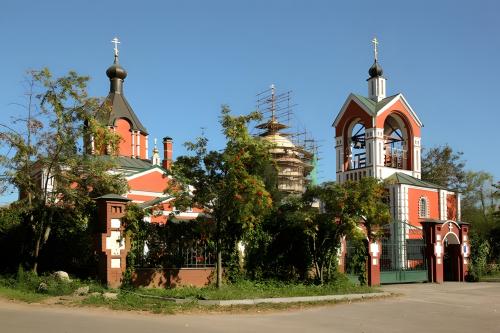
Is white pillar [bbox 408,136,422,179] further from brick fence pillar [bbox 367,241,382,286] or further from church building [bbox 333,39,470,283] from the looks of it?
brick fence pillar [bbox 367,241,382,286]

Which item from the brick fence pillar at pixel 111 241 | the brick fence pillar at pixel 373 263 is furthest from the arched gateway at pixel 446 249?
the brick fence pillar at pixel 111 241

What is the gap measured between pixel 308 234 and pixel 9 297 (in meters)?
10.3

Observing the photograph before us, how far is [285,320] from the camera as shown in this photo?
45.4ft

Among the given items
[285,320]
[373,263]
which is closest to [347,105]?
[373,263]

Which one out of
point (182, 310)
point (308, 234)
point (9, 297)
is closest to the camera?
point (182, 310)

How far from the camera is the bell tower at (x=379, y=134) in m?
42.1

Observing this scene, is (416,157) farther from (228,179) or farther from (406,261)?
(228,179)

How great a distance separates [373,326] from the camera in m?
13.2

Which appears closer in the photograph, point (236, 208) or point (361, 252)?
point (236, 208)

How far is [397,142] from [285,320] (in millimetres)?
33254

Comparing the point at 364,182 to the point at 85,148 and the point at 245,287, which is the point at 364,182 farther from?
the point at 85,148

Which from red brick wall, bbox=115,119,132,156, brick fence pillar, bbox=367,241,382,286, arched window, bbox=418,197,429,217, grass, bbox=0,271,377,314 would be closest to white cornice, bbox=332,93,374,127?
arched window, bbox=418,197,429,217

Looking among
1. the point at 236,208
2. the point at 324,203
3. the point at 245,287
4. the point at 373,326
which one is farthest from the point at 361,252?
the point at 373,326

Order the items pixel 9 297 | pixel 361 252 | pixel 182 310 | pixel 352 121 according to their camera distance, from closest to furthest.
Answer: pixel 182 310 → pixel 9 297 → pixel 361 252 → pixel 352 121
